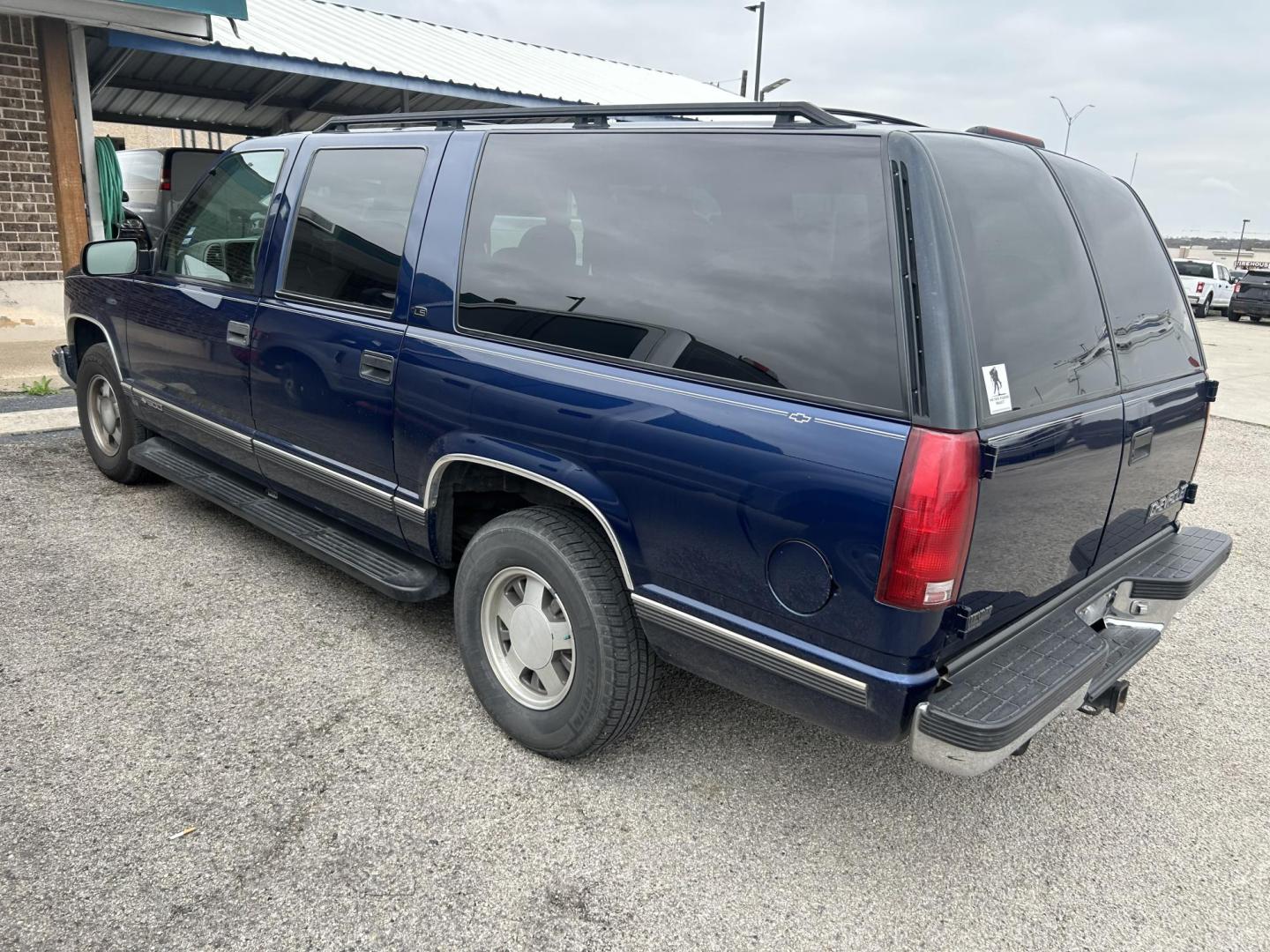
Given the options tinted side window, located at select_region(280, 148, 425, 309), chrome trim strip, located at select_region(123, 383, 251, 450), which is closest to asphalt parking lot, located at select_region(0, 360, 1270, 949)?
chrome trim strip, located at select_region(123, 383, 251, 450)

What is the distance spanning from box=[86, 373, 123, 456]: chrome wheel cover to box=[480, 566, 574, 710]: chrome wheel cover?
3157 mm

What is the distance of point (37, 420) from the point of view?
21.7 ft

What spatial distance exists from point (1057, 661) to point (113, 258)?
14.9 feet

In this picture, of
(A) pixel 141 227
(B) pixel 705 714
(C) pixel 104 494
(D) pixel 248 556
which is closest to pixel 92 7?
(A) pixel 141 227

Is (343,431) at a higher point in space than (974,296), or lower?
lower

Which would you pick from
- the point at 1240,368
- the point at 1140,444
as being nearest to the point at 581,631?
the point at 1140,444

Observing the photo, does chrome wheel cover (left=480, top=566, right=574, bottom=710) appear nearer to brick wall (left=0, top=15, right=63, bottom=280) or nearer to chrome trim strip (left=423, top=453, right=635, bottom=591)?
chrome trim strip (left=423, top=453, right=635, bottom=591)

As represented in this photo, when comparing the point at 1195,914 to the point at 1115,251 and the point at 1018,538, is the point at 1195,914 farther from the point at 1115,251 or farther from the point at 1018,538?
the point at 1115,251

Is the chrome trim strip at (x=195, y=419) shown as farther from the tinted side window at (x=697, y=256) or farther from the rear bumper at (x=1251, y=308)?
the rear bumper at (x=1251, y=308)

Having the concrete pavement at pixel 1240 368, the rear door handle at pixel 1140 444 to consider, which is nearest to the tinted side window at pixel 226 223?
the rear door handle at pixel 1140 444

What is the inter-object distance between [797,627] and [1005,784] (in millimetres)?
1242

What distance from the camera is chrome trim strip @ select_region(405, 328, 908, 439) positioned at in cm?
222

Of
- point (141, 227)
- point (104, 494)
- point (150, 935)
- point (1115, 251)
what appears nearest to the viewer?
point (150, 935)

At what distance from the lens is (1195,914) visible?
2.41 m
